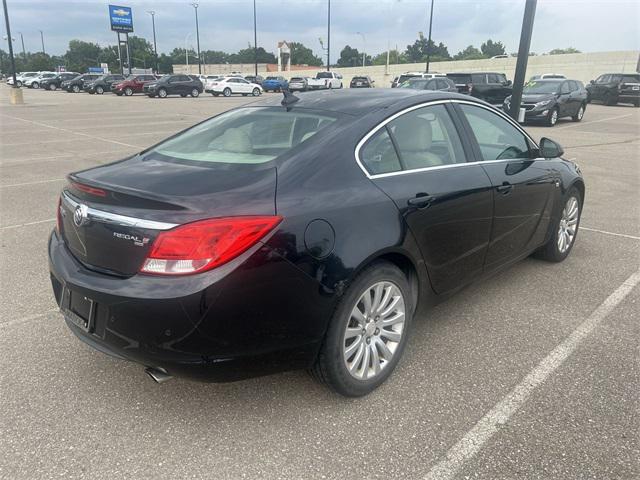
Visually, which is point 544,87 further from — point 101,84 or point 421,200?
point 101,84

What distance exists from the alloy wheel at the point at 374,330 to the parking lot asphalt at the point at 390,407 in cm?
19

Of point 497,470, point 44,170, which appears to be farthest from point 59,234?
point 44,170

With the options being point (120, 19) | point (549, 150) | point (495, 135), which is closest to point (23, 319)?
point (495, 135)

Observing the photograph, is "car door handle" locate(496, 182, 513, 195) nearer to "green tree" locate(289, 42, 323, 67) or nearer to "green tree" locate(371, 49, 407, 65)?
"green tree" locate(371, 49, 407, 65)

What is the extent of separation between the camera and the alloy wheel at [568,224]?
4832mm

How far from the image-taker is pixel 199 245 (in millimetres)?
2195

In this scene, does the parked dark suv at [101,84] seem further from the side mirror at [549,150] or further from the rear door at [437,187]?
the rear door at [437,187]

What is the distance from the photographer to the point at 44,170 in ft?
31.1

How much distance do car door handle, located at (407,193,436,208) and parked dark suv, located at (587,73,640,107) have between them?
3192cm

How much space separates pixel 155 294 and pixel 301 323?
67 centimetres

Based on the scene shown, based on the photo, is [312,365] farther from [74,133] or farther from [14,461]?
[74,133]

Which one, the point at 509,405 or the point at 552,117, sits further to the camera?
the point at 552,117

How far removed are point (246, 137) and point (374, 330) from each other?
1.38 metres

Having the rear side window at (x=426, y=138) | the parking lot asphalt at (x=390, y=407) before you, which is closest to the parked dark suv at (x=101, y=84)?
the parking lot asphalt at (x=390, y=407)
